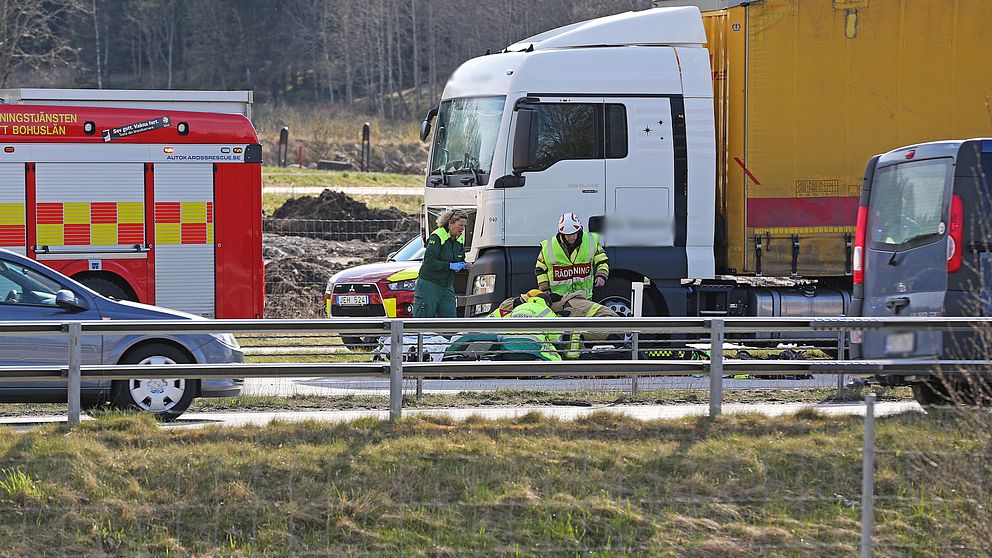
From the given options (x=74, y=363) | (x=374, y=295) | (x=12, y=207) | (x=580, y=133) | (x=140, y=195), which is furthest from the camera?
(x=374, y=295)

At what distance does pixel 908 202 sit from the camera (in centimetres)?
1043

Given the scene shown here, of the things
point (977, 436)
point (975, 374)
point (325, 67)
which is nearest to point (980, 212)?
point (975, 374)

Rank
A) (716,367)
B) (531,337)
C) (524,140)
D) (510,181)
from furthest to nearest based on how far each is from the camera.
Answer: (510,181), (524,140), (531,337), (716,367)

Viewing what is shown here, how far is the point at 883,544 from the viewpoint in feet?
23.7

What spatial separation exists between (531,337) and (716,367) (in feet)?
9.01

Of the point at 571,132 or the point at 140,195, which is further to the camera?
the point at 140,195

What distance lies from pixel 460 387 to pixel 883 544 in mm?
5615

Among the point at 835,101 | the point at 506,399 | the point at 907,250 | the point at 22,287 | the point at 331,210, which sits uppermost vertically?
the point at 835,101

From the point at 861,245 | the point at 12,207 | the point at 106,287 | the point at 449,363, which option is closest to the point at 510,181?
the point at 861,245

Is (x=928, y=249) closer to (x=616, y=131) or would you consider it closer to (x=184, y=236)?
(x=616, y=131)

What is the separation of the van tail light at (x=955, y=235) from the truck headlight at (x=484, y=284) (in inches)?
211

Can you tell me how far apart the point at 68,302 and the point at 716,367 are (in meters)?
5.42

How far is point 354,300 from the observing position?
16203 millimetres

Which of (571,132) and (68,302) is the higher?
(571,132)
